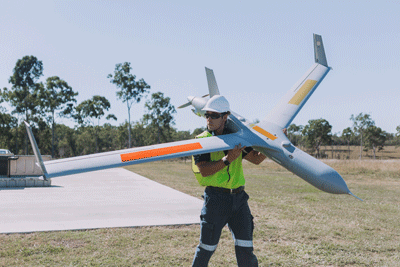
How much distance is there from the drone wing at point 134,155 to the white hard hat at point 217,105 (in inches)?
11.2

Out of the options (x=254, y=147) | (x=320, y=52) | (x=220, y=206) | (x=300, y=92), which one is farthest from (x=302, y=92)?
(x=220, y=206)

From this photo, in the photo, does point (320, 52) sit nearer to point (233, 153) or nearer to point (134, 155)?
point (233, 153)

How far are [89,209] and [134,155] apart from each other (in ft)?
19.7

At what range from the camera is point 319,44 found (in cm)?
428

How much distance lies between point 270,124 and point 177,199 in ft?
22.5

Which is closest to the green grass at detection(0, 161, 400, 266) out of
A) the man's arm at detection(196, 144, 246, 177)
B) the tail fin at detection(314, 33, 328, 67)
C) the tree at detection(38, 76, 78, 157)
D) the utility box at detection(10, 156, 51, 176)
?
the man's arm at detection(196, 144, 246, 177)

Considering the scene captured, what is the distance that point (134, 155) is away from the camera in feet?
9.38

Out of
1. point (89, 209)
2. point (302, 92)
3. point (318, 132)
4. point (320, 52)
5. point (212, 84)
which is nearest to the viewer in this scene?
point (212, 84)

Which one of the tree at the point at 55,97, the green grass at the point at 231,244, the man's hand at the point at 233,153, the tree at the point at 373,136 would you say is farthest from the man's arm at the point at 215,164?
the tree at the point at 373,136

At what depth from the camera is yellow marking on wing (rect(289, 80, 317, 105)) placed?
12.9ft

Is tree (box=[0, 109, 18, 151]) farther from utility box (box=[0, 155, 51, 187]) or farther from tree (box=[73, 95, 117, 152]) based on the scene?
utility box (box=[0, 155, 51, 187])

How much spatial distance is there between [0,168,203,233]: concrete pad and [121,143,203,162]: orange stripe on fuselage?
13.3 ft

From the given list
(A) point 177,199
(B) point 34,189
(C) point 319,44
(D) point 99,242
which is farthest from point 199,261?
(B) point 34,189

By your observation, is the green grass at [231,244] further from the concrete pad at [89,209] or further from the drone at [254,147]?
Answer: the drone at [254,147]
